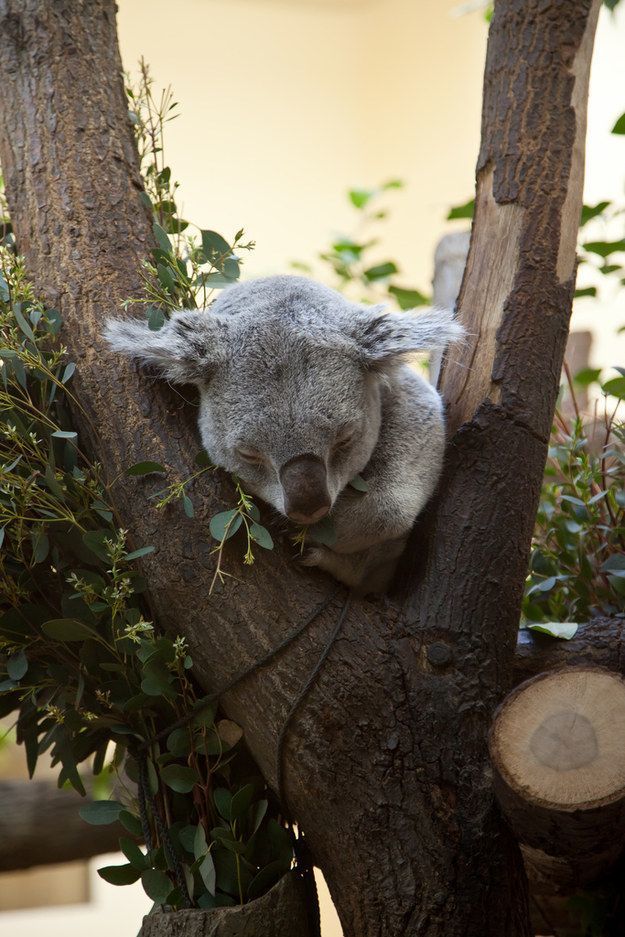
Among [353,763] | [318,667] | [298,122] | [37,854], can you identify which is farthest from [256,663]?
[298,122]

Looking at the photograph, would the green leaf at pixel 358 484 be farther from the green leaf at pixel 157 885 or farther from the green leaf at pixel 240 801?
the green leaf at pixel 157 885

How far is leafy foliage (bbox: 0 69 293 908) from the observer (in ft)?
7.52

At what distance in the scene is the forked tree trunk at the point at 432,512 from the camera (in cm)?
221

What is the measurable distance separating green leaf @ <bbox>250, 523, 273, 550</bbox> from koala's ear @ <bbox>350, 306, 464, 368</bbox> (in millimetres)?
587

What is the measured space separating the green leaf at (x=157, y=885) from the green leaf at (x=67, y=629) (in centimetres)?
62

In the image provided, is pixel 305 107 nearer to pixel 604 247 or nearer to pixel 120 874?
pixel 604 247

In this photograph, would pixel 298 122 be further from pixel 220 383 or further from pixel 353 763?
pixel 353 763

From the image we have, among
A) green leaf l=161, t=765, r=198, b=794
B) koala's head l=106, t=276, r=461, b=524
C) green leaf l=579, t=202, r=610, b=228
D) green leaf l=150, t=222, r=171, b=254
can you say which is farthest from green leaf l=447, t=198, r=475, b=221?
green leaf l=161, t=765, r=198, b=794

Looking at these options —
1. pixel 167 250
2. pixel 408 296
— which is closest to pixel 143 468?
pixel 167 250

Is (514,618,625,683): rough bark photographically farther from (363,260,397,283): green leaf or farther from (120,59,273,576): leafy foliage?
(363,260,397,283): green leaf

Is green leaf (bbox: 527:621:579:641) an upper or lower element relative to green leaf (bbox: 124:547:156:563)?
lower

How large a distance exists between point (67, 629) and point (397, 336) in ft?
3.81

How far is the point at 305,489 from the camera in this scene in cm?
227

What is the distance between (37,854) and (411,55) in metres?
6.52
